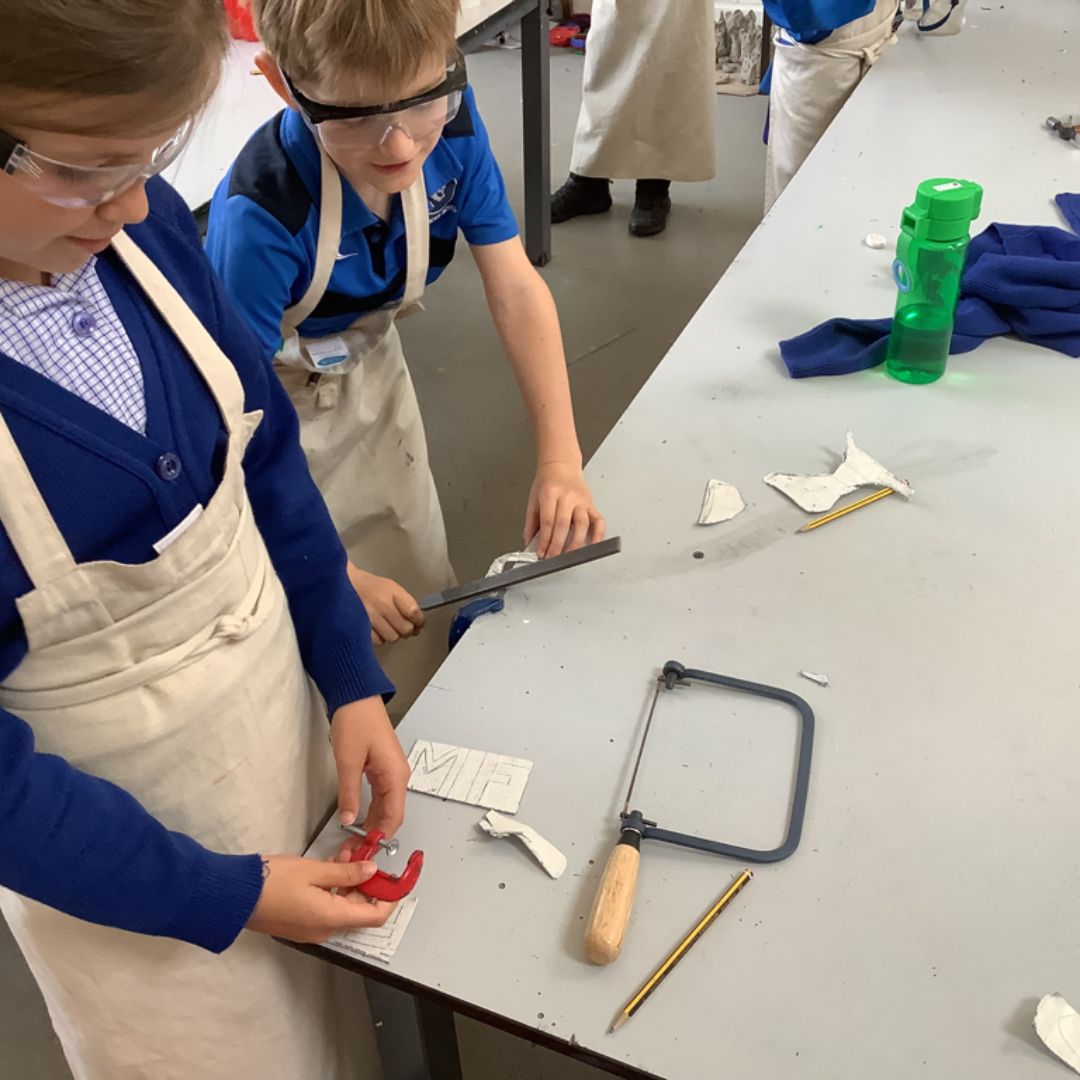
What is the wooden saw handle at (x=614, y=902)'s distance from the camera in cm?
64

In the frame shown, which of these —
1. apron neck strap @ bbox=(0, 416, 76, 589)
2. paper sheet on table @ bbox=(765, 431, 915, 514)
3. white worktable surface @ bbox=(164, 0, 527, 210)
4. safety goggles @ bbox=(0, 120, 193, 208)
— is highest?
safety goggles @ bbox=(0, 120, 193, 208)

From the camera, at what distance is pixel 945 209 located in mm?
1079

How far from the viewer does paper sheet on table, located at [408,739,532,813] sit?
750 millimetres

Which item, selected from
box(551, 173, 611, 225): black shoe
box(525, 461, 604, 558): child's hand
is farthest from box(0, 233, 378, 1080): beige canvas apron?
box(551, 173, 611, 225): black shoe

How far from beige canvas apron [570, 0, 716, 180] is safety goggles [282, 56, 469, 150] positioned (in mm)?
2060

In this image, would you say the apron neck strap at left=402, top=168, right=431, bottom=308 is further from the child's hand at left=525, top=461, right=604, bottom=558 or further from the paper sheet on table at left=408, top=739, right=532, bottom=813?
the paper sheet on table at left=408, top=739, right=532, bottom=813

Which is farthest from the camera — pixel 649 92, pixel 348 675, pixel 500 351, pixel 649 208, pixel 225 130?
pixel 649 208

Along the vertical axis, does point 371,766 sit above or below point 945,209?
below

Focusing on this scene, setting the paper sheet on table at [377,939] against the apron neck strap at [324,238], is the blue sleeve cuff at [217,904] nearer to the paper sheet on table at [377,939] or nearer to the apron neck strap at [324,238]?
the paper sheet on table at [377,939]

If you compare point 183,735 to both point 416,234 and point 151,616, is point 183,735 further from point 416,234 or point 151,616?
point 416,234

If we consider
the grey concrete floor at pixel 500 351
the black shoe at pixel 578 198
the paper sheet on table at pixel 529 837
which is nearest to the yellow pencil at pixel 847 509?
the paper sheet on table at pixel 529 837

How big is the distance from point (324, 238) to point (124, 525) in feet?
1.46

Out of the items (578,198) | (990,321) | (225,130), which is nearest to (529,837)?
(990,321)

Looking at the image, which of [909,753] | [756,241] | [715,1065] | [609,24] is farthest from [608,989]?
[609,24]
